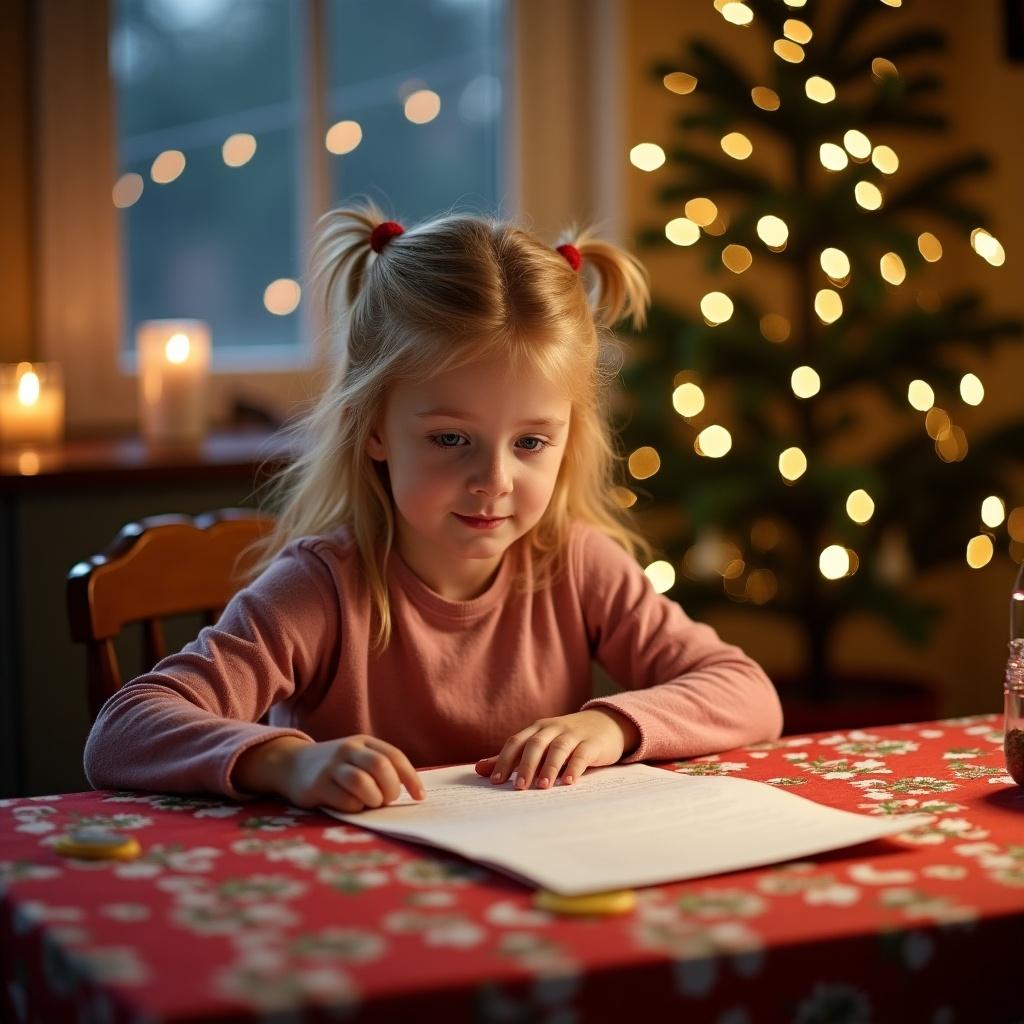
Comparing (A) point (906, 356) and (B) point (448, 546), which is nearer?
(B) point (448, 546)

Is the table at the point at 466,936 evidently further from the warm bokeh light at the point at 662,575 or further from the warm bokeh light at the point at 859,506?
the warm bokeh light at the point at 662,575

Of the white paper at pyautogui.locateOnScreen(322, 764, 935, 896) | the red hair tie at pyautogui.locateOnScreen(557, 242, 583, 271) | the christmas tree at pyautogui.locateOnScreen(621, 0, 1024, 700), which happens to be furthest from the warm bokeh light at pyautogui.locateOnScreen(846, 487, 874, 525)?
the white paper at pyautogui.locateOnScreen(322, 764, 935, 896)

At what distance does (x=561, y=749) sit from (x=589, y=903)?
0.30 meters

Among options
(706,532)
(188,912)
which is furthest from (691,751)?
(706,532)

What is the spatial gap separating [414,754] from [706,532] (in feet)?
3.62

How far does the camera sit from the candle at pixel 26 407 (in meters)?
2.14

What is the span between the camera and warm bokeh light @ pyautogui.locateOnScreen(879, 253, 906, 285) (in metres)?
2.41

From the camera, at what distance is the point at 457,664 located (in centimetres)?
131

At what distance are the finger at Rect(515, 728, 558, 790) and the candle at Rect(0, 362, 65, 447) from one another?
1.34 m

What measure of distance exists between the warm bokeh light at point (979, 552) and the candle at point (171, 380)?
1.28 meters

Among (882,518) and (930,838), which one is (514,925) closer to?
(930,838)

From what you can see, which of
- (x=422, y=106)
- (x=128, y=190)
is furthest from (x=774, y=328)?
(x=128, y=190)

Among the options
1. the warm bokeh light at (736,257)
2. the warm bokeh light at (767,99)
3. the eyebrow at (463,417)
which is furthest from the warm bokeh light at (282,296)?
the eyebrow at (463,417)

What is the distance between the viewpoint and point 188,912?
0.75m
